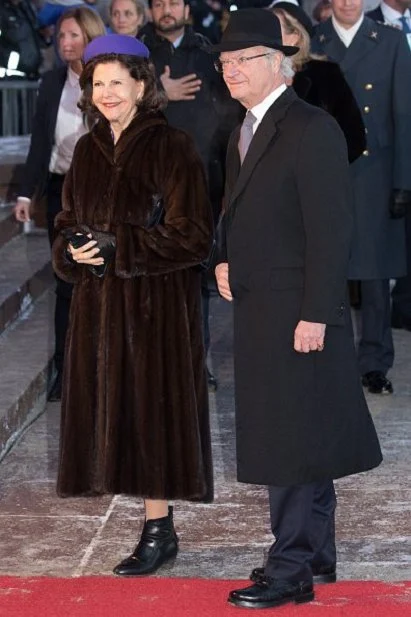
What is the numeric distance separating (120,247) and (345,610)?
4.90 feet

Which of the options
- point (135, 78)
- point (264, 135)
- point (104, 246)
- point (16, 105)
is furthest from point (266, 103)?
point (16, 105)

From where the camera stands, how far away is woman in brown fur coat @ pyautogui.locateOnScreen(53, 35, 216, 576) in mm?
5914

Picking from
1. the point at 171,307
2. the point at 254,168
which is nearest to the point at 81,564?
the point at 171,307

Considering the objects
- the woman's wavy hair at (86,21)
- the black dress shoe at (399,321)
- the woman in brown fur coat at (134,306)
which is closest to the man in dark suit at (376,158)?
the woman's wavy hair at (86,21)

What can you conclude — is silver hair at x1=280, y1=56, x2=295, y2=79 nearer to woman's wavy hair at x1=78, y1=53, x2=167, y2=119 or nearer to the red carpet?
woman's wavy hair at x1=78, y1=53, x2=167, y2=119

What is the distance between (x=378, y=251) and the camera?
29.9ft

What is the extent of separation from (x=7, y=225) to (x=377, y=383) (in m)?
3.47

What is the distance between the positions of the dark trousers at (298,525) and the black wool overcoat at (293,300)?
11 cm

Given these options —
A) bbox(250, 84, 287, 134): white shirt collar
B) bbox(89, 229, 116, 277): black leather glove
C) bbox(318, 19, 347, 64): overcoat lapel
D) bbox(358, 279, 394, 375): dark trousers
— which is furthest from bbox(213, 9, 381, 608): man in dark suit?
bbox(318, 19, 347, 64): overcoat lapel

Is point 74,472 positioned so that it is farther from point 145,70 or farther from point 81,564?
point 145,70

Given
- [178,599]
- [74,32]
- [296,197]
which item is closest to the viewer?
[296,197]

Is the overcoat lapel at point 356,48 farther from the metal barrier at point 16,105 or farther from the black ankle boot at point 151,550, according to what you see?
the metal barrier at point 16,105

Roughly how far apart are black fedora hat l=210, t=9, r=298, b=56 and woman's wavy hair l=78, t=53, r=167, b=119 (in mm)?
508

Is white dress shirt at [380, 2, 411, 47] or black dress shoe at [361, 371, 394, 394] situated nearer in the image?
black dress shoe at [361, 371, 394, 394]
